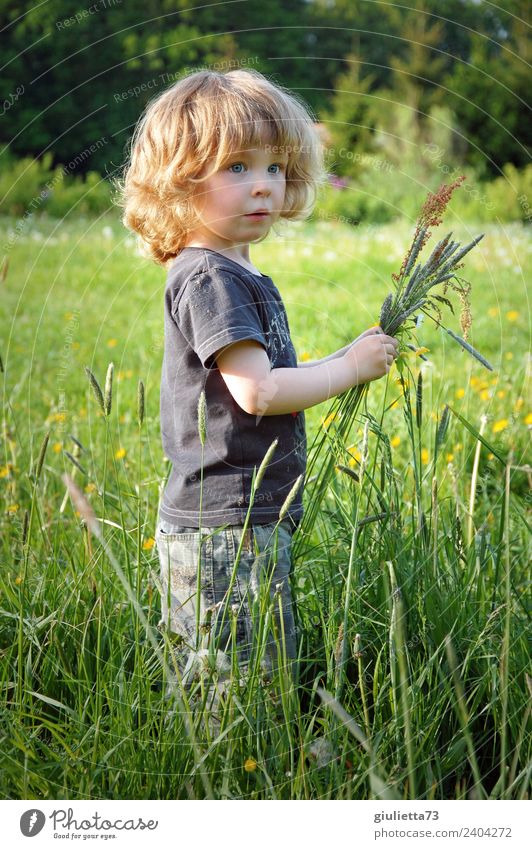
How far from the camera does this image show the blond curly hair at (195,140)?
1.28m

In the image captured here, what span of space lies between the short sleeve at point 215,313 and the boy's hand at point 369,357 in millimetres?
137

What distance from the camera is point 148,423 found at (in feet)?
7.71

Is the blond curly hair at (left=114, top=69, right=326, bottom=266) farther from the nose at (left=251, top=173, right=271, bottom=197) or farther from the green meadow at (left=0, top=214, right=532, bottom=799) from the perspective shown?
the green meadow at (left=0, top=214, right=532, bottom=799)

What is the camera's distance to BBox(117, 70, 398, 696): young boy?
4.05ft

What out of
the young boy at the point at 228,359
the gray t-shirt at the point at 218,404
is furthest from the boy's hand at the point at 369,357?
the gray t-shirt at the point at 218,404

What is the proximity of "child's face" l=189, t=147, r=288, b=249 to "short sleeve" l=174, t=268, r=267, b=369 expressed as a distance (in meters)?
0.09

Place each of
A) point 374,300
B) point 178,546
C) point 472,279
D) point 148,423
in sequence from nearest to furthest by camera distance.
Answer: point 178,546 → point 148,423 → point 374,300 → point 472,279

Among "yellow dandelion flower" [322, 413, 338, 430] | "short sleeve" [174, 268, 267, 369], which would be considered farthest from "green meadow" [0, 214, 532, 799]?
"short sleeve" [174, 268, 267, 369]

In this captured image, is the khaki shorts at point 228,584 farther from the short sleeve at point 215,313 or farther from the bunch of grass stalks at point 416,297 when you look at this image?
the short sleeve at point 215,313

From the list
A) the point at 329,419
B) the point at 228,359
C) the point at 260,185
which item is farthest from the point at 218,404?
the point at 260,185
